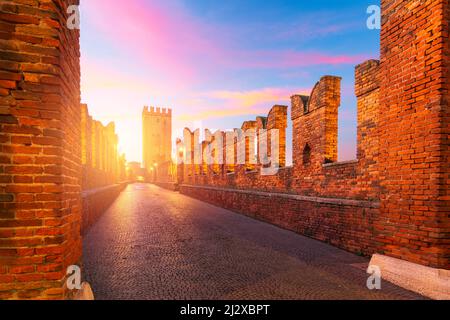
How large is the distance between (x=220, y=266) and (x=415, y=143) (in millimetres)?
4157

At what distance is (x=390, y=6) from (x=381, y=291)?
16.8 feet

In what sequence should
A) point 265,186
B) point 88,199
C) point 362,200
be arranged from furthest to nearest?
point 265,186, point 88,199, point 362,200

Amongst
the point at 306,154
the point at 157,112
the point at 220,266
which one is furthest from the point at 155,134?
the point at 220,266

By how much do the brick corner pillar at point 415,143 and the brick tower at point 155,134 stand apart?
223 ft

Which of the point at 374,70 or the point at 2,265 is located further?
the point at 374,70

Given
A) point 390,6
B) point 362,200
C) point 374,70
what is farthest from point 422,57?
point 362,200

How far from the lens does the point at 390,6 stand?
4.90m

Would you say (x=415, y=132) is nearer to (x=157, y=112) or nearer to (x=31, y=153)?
(x=31, y=153)

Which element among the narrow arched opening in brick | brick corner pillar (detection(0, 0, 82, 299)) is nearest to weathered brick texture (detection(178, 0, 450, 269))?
the narrow arched opening in brick

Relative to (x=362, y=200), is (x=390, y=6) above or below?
above

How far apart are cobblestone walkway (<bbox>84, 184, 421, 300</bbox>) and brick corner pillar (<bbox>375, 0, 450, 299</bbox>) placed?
2.07 feet

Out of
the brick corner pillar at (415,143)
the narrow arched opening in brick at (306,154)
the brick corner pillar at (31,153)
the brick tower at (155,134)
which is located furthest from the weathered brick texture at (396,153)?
the brick tower at (155,134)

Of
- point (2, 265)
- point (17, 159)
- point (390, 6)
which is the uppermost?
point (390, 6)
